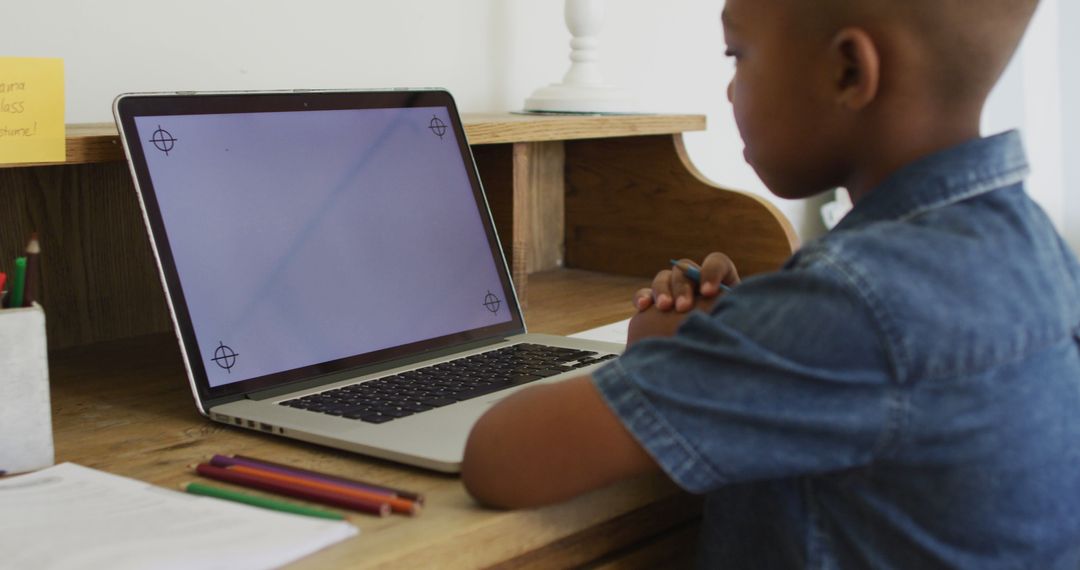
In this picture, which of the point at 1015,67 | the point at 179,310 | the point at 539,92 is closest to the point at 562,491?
the point at 179,310

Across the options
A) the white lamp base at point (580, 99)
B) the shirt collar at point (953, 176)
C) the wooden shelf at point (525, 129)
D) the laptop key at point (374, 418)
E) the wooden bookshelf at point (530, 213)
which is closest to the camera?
the shirt collar at point (953, 176)

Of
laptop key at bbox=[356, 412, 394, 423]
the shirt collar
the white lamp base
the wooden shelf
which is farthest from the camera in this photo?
the white lamp base

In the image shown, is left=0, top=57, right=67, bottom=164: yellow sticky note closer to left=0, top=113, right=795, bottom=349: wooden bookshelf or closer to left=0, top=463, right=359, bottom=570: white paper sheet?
left=0, top=113, right=795, bottom=349: wooden bookshelf

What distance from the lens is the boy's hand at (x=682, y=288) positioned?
902 mm

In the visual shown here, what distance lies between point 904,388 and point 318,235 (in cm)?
54

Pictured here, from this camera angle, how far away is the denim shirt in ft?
1.91

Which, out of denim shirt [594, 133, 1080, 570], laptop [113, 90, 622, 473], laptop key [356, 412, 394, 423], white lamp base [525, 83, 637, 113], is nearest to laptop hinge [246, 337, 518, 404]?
laptop [113, 90, 622, 473]

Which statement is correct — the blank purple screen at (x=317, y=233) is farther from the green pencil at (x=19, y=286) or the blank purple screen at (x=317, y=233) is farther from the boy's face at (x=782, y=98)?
the boy's face at (x=782, y=98)

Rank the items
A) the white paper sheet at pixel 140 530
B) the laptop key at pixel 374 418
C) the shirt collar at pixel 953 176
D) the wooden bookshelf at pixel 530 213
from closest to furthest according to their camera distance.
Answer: the white paper sheet at pixel 140 530
the shirt collar at pixel 953 176
the laptop key at pixel 374 418
the wooden bookshelf at pixel 530 213

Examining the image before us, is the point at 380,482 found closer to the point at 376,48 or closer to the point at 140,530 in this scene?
the point at 140,530

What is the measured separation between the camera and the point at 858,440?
1.93ft

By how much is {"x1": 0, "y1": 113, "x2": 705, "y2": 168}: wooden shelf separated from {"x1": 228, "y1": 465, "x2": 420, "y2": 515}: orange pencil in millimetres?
328

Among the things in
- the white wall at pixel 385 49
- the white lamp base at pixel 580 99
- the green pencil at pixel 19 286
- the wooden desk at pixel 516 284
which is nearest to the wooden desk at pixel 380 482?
the wooden desk at pixel 516 284

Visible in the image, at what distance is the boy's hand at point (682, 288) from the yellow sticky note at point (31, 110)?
1.53 feet
